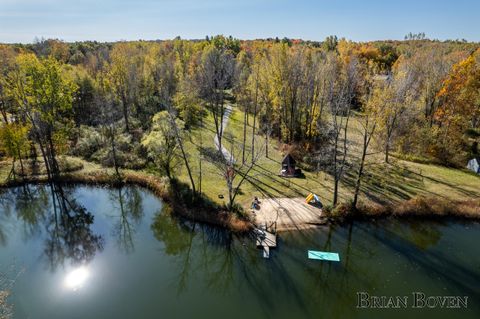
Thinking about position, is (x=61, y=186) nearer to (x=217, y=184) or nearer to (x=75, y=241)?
(x=75, y=241)

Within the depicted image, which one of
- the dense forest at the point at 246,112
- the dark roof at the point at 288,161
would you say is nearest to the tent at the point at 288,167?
the dark roof at the point at 288,161

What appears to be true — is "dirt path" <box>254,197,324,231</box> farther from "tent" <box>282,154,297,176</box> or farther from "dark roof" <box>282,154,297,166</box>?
"dark roof" <box>282,154,297,166</box>

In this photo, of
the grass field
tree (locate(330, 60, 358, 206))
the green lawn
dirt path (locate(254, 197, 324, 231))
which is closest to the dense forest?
tree (locate(330, 60, 358, 206))

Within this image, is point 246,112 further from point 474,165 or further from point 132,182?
point 474,165

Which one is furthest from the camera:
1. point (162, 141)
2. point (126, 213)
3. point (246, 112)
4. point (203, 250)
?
point (246, 112)

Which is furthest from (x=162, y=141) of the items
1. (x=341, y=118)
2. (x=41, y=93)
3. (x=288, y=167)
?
(x=341, y=118)

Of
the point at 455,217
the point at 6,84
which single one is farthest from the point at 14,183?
Result: the point at 455,217

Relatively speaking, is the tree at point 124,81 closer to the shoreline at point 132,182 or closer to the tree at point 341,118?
the shoreline at point 132,182
